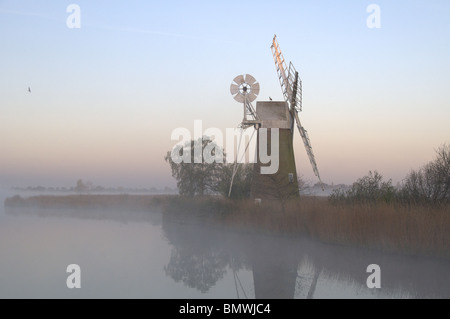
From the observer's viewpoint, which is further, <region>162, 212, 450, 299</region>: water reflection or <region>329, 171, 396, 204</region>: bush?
<region>329, 171, 396, 204</region>: bush

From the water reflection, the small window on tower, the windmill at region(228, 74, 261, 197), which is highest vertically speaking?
the windmill at region(228, 74, 261, 197)

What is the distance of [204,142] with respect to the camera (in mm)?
30906

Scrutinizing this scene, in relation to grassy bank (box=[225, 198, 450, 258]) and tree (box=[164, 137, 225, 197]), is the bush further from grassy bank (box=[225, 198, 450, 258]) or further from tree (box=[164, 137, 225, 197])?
tree (box=[164, 137, 225, 197])

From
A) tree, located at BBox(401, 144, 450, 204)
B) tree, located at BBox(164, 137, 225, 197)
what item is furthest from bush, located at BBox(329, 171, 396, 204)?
tree, located at BBox(164, 137, 225, 197)

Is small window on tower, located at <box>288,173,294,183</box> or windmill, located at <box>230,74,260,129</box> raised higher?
windmill, located at <box>230,74,260,129</box>

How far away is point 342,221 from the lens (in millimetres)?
13992

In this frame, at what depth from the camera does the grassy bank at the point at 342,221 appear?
11.6 m

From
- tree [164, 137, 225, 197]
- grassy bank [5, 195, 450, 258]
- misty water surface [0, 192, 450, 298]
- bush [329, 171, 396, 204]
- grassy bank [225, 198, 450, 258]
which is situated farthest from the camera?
tree [164, 137, 225, 197]

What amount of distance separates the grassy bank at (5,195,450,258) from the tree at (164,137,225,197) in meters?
5.08

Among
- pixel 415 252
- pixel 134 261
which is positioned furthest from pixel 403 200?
pixel 134 261

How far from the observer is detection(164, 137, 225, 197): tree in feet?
98.0

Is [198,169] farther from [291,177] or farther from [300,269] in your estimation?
[300,269]
